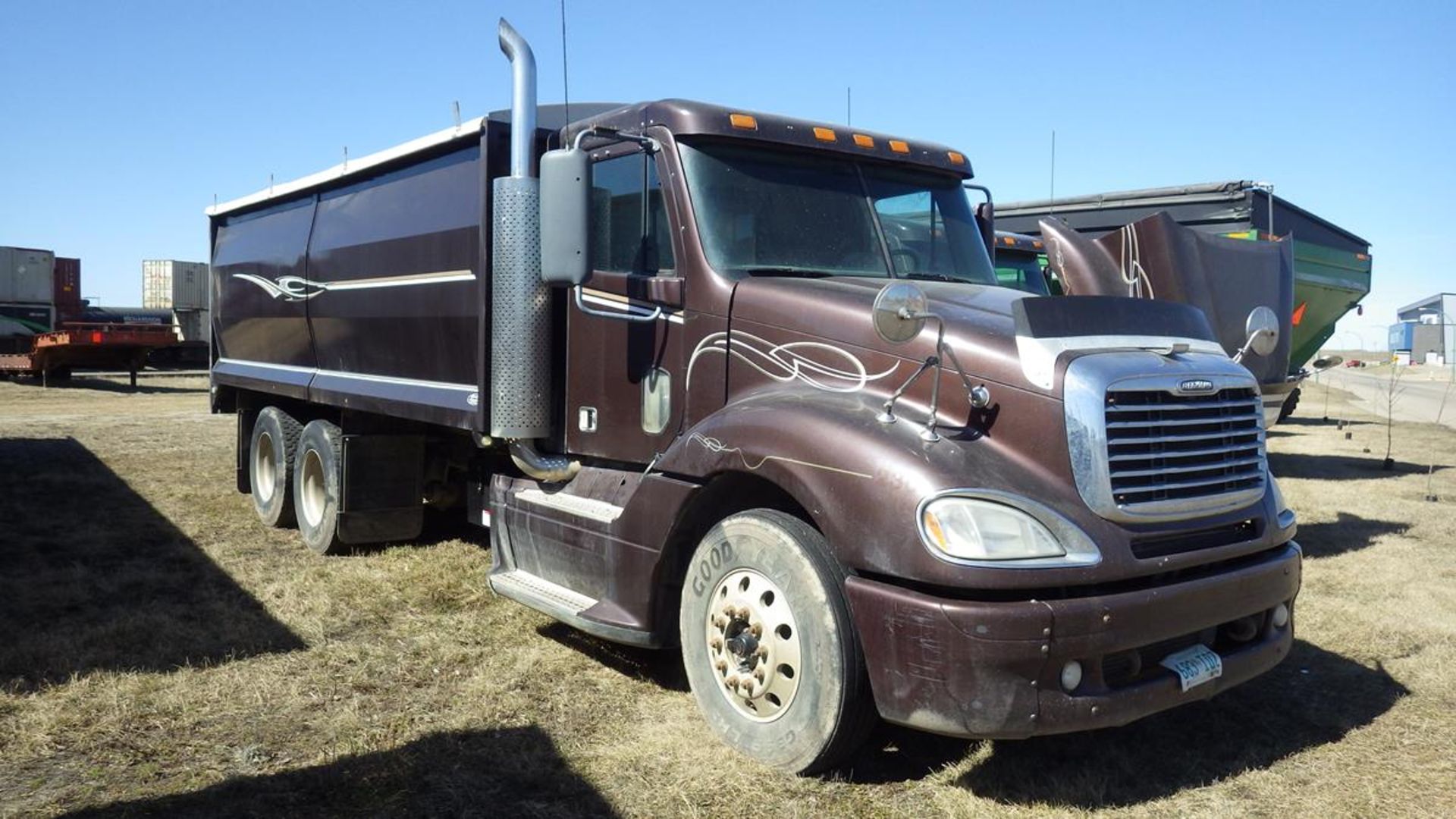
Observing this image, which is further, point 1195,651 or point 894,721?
point 1195,651

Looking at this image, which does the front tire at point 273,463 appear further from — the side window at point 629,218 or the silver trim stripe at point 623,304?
the side window at point 629,218

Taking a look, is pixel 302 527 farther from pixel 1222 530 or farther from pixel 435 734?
pixel 1222 530

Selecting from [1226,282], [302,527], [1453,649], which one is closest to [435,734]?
[302,527]

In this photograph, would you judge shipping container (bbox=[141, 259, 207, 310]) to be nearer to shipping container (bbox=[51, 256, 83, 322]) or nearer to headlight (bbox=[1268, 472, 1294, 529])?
shipping container (bbox=[51, 256, 83, 322])

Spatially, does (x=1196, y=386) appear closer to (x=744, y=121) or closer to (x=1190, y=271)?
(x=744, y=121)

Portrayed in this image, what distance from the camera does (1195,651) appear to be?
13.1 ft

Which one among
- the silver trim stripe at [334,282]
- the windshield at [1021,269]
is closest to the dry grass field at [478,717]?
the silver trim stripe at [334,282]

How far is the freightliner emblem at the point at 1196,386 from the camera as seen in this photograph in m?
3.97

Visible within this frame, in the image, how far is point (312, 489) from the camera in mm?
8375

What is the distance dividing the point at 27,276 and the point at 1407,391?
139 feet

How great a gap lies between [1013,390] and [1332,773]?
1951mm

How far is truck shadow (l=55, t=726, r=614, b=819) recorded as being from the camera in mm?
3777

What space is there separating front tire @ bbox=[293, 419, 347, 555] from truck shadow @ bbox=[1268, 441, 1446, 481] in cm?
1009

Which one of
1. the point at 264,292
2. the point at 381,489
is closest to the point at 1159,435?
the point at 381,489
